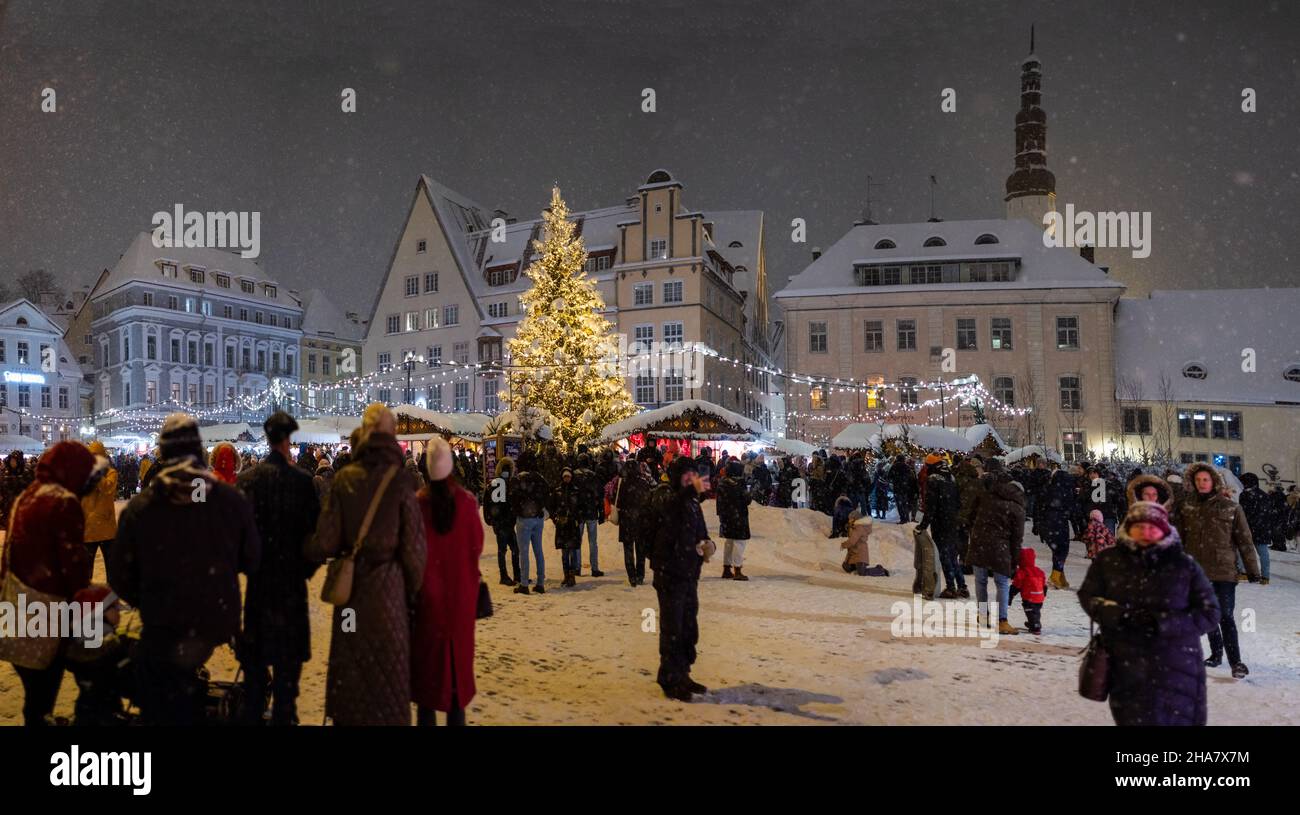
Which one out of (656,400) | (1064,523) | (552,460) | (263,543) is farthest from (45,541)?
(656,400)

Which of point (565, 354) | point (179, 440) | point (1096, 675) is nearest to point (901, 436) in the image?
point (565, 354)

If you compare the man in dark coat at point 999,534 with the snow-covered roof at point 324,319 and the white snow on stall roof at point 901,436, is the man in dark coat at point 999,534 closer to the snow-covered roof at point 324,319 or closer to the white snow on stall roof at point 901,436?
the white snow on stall roof at point 901,436

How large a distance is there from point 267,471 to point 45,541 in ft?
3.93

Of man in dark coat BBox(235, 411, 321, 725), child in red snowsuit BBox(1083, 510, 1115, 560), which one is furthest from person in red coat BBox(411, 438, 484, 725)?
child in red snowsuit BBox(1083, 510, 1115, 560)

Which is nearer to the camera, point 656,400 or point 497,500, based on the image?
point 497,500

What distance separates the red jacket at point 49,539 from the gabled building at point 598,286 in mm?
32802

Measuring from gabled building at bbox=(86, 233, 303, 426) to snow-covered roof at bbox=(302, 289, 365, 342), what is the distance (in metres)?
2.73

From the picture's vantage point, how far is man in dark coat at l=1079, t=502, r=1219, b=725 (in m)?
4.19

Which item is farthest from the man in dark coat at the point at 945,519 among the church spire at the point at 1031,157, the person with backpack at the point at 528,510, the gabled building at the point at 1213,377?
the church spire at the point at 1031,157

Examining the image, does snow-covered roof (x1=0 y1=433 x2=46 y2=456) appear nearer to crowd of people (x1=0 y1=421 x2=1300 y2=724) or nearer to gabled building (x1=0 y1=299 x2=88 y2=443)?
gabled building (x1=0 y1=299 x2=88 y2=443)

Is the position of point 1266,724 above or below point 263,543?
below

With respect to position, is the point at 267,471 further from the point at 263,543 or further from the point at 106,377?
the point at 106,377

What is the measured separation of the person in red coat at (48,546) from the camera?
449 centimetres

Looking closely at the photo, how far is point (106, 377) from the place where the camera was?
53469 mm
